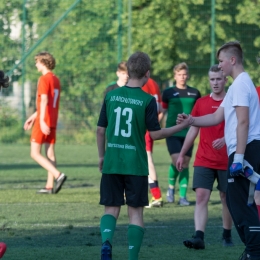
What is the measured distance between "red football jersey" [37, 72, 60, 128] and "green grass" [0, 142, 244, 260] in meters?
1.22

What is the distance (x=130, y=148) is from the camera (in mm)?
7355

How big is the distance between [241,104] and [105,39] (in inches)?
662

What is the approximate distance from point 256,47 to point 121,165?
1780 cm

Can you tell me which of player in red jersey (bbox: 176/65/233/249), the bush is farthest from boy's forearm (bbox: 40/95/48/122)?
the bush

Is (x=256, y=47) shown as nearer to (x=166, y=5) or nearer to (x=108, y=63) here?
(x=166, y=5)

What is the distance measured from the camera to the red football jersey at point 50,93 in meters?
13.6

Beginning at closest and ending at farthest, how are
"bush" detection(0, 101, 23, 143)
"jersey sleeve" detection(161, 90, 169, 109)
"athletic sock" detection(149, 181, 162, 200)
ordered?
"athletic sock" detection(149, 181, 162, 200) → "jersey sleeve" detection(161, 90, 169, 109) → "bush" detection(0, 101, 23, 143)

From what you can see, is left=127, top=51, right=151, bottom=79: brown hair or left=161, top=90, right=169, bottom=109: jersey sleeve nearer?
left=127, top=51, right=151, bottom=79: brown hair

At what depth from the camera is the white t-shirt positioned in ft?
23.3

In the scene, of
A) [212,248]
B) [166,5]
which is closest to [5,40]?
[166,5]

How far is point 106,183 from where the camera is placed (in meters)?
7.43

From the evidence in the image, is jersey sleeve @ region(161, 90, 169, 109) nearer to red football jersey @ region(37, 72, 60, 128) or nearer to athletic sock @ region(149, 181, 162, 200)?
athletic sock @ region(149, 181, 162, 200)

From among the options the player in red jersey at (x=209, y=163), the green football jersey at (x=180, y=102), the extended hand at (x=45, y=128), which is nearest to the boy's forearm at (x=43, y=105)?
the extended hand at (x=45, y=128)

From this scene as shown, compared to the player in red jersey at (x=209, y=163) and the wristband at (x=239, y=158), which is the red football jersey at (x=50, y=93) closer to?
the player in red jersey at (x=209, y=163)
